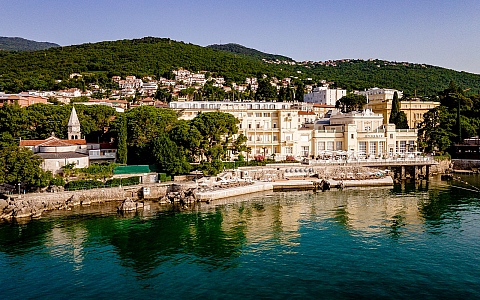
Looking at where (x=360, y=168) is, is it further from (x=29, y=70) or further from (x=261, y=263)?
(x=29, y=70)

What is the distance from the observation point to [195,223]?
89.9ft

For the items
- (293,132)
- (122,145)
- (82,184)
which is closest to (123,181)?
(82,184)

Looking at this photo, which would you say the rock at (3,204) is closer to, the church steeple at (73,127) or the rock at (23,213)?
the rock at (23,213)

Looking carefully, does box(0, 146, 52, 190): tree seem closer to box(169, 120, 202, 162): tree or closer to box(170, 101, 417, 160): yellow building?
box(169, 120, 202, 162): tree

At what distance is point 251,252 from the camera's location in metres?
21.4

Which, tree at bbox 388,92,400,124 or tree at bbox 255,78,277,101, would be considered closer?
tree at bbox 388,92,400,124

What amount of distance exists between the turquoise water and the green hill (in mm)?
63343

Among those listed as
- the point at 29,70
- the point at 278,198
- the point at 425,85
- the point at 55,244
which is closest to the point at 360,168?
the point at 278,198

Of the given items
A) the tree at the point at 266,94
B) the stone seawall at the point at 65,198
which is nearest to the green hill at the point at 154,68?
the tree at the point at 266,94

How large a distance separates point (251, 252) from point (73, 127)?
30.4m

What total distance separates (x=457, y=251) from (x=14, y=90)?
76347mm

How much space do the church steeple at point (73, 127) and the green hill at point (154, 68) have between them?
133 ft

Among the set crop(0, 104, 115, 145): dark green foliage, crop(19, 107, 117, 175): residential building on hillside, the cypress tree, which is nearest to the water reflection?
crop(19, 107, 117, 175): residential building on hillside

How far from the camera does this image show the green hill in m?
94.3
